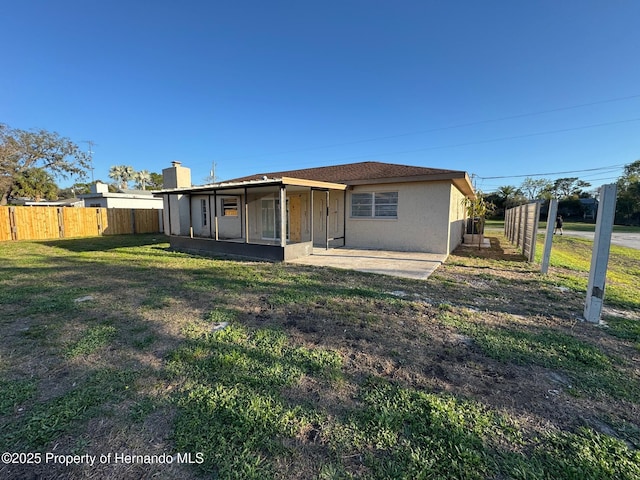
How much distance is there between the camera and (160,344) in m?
3.31

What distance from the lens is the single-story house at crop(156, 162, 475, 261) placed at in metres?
9.70

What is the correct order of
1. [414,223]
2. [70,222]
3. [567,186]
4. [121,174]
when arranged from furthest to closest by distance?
[567,186] → [121,174] → [70,222] → [414,223]

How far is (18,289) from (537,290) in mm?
10480

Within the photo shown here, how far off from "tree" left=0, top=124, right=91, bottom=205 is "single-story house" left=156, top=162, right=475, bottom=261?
2008 cm

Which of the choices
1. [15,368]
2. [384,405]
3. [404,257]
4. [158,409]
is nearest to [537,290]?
[404,257]

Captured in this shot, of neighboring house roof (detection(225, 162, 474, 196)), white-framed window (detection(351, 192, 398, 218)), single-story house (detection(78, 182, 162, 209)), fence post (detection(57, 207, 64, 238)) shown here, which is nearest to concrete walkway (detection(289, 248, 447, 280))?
white-framed window (detection(351, 192, 398, 218))

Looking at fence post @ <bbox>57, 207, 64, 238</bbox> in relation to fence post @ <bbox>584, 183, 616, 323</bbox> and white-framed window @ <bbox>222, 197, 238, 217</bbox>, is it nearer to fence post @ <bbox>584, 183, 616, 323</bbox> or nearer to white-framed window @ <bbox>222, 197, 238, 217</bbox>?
white-framed window @ <bbox>222, 197, 238, 217</bbox>

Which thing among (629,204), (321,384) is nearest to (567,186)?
(629,204)

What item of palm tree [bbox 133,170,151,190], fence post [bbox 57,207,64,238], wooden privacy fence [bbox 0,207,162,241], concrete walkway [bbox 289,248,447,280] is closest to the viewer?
concrete walkway [bbox 289,248,447,280]

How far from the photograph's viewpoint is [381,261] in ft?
28.5

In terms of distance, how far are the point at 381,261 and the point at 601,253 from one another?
5119mm

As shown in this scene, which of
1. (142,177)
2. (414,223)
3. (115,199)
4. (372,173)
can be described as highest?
(142,177)

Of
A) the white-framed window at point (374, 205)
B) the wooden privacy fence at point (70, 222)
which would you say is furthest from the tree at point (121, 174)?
the white-framed window at point (374, 205)

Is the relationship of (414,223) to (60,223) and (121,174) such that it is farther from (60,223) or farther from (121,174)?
(121,174)
